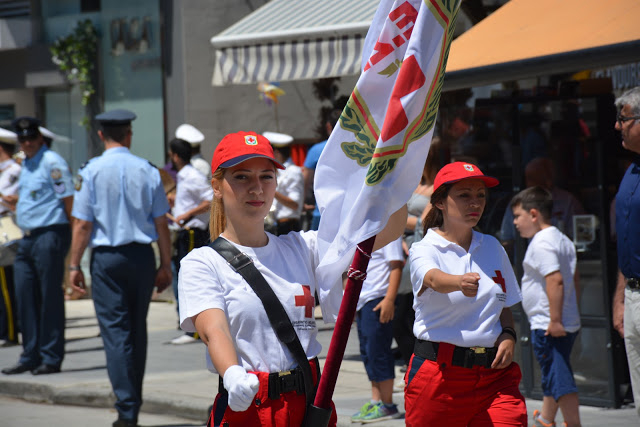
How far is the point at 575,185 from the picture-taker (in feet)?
24.7

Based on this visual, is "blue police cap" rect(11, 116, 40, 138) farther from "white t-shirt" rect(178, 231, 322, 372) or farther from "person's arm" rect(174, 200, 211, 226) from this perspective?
"white t-shirt" rect(178, 231, 322, 372)

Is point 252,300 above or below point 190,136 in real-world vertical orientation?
below

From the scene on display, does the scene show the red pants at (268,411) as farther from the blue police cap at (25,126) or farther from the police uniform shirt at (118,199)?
the blue police cap at (25,126)

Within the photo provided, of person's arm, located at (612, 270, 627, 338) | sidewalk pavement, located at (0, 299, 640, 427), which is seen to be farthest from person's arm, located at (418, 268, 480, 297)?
sidewalk pavement, located at (0, 299, 640, 427)

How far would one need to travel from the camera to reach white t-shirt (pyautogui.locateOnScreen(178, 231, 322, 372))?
3.45 m

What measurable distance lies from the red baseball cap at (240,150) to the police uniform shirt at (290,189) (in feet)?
23.8

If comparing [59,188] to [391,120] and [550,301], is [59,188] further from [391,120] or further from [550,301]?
[391,120]

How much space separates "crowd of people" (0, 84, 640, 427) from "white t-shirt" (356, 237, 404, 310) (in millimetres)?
11

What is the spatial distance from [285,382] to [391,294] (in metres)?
3.47

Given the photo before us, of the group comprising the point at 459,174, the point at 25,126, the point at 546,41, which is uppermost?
the point at 546,41

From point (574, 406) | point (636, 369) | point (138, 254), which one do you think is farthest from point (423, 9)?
point (138, 254)

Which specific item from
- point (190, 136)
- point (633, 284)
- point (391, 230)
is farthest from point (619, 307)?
point (190, 136)

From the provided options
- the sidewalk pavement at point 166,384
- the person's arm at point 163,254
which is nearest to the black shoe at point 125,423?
the sidewalk pavement at point 166,384

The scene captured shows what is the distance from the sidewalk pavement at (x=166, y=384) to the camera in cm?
739
